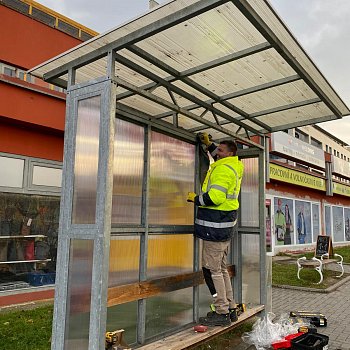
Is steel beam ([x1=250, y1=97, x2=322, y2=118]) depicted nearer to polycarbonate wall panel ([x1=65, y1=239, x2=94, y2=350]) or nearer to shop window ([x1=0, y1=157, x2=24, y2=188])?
polycarbonate wall panel ([x1=65, y1=239, x2=94, y2=350])

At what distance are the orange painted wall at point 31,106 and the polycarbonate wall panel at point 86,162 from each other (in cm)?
423

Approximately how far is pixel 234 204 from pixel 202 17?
2.28 meters

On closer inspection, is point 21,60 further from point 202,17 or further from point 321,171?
point 321,171

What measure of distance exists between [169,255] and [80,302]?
5.88 feet

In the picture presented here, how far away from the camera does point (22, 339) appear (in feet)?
16.4

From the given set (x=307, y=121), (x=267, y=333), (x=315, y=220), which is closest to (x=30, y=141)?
(x=307, y=121)

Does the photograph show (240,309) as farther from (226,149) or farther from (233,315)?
(226,149)

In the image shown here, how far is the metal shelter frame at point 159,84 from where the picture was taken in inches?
123

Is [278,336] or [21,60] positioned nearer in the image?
[278,336]

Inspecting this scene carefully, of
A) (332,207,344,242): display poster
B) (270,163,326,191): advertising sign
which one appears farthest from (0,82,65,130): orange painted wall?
(332,207,344,242): display poster

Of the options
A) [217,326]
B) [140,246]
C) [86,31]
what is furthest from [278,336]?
[86,31]

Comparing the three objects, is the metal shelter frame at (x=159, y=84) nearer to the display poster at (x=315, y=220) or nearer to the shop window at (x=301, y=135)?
the display poster at (x=315, y=220)

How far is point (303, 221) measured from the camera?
66.2 ft

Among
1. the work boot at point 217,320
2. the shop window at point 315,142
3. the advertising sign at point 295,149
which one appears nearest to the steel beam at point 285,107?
the work boot at point 217,320
